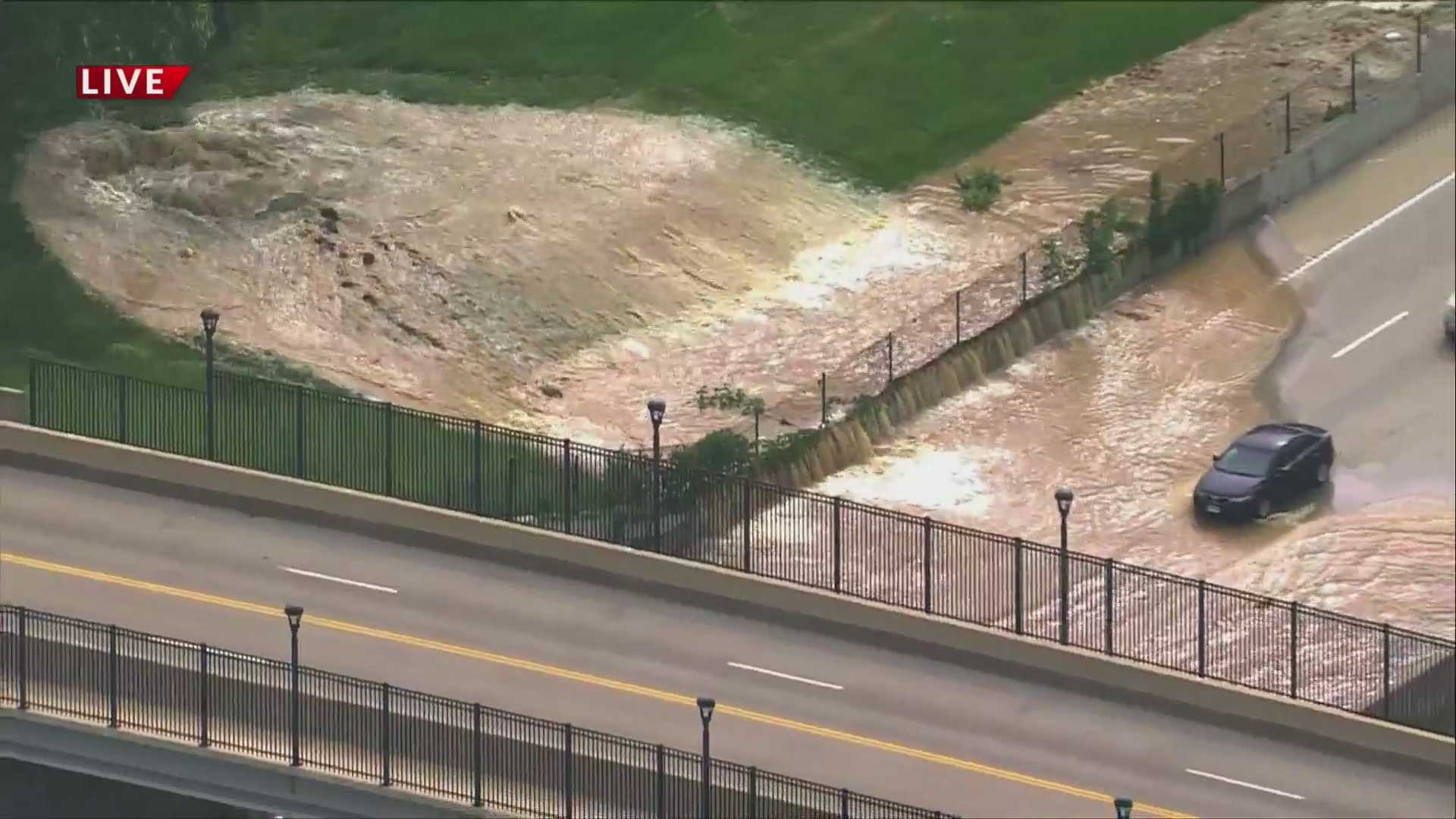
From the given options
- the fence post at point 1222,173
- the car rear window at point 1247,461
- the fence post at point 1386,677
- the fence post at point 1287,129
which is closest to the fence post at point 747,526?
the fence post at point 1386,677

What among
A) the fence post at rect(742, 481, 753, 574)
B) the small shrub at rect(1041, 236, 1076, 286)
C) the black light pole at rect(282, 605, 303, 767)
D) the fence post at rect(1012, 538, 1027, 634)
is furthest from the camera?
the small shrub at rect(1041, 236, 1076, 286)

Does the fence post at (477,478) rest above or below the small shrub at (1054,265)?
below

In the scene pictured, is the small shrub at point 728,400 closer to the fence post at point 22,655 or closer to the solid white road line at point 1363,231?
the solid white road line at point 1363,231

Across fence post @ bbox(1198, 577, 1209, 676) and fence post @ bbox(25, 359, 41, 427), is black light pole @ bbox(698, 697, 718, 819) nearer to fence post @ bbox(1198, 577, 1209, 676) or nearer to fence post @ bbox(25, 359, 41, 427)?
fence post @ bbox(1198, 577, 1209, 676)

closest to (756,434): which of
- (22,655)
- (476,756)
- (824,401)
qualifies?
(824,401)

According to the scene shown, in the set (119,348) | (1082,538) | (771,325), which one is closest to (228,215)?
(119,348)

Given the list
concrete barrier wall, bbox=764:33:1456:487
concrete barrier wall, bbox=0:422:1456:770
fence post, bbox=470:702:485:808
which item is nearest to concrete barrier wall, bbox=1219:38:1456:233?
concrete barrier wall, bbox=764:33:1456:487

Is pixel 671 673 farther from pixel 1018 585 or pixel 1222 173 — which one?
pixel 1222 173
